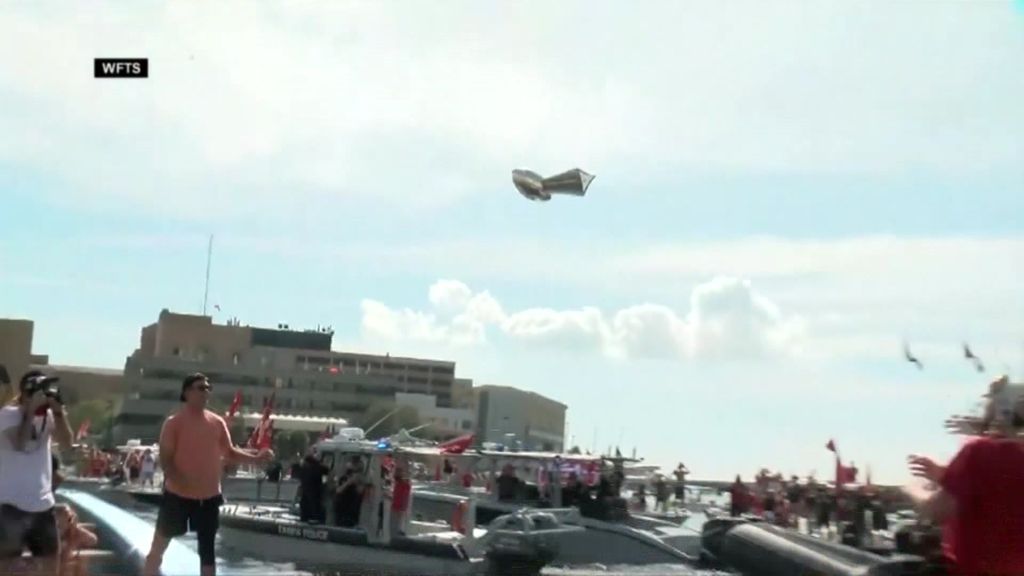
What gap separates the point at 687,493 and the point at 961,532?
26.4 m

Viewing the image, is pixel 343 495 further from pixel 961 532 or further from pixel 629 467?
pixel 961 532

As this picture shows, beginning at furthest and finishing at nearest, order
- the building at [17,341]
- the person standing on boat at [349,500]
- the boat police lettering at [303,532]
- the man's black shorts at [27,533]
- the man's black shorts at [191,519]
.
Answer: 1. the person standing on boat at [349,500]
2. the boat police lettering at [303,532]
3. the building at [17,341]
4. the man's black shorts at [191,519]
5. the man's black shorts at [27,533]

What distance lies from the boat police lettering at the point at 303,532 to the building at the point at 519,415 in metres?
31.7

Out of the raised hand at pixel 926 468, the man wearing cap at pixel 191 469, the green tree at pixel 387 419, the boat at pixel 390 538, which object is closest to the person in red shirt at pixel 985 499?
the raised hand at pixel 926 468

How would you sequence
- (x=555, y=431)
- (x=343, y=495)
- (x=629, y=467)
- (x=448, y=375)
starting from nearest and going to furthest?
(x=343, y=495), (x=629, y=467), (x=555, y=431), (x=448, y=375)

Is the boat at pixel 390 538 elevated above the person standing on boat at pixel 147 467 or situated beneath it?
situated beneath

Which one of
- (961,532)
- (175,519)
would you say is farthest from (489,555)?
(961,532)

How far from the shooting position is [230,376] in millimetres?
32344

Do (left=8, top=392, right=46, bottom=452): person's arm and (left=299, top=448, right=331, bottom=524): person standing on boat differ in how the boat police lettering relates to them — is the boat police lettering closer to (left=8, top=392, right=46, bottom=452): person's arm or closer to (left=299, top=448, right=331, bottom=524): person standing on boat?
(left=299, top=448, right=331, bottom=524): person standing on boat

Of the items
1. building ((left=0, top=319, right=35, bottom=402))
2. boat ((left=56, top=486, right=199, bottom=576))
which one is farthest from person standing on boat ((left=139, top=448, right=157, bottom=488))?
boat ((left=56, top=486, right=199, bottom=576))

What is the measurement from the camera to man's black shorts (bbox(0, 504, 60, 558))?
7.25m

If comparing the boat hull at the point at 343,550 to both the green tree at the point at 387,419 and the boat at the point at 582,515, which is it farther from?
the green tree at the point at 387,419

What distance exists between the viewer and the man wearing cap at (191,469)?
795 centimetres

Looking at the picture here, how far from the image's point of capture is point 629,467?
28.7 meters
